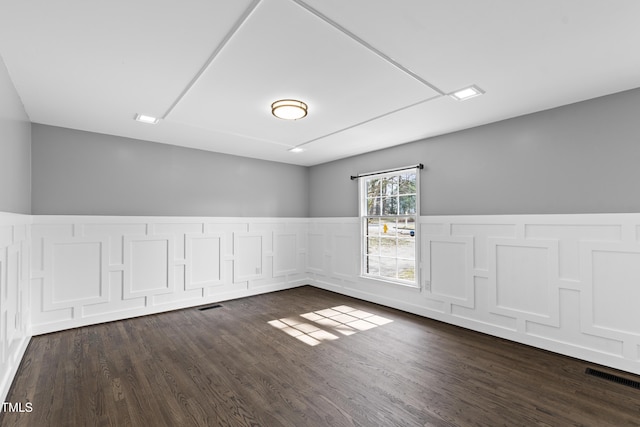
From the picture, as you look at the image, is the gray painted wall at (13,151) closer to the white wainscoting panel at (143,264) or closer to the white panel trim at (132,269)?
the white wainscoting panel at (143,264)

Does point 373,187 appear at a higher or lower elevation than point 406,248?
higher

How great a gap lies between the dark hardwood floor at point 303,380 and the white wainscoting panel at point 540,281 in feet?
0.72

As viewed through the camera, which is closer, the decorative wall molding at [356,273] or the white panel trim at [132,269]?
the decorative wall molding at [356,273]

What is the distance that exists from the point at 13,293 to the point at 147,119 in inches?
80.5

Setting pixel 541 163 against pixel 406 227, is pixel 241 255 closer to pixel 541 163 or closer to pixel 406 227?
pixel 406 227

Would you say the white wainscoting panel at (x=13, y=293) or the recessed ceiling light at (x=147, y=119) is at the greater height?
the recessed ceiling light at (x=147, y=119)

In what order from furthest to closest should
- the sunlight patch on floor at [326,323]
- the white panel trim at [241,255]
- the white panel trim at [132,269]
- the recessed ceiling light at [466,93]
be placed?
the white panel trim at [241,255] → the white panel trim at [132,269] → the sunlight patch on floor at [326,323] → the recessed ceiling light at [466,93]

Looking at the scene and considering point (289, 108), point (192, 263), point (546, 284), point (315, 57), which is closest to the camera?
point (315, 57)

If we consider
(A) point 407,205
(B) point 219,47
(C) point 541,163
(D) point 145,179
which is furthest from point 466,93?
(D) point 145,179

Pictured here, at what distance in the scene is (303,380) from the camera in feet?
8.07

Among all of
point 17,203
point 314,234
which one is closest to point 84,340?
point 17,203

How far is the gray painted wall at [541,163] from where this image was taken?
8.76 ft

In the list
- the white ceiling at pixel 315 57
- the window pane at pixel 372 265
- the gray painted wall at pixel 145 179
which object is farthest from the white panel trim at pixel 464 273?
the gray painted wall at pixel 145 179

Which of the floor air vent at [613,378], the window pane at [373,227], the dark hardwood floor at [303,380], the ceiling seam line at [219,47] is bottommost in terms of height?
the floor air vent at [613,378]
